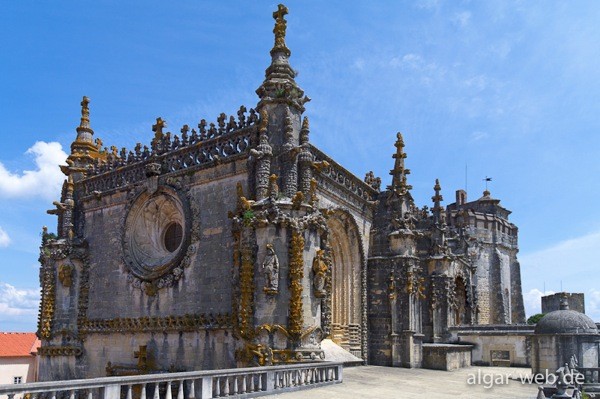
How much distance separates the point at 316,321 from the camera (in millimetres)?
16125

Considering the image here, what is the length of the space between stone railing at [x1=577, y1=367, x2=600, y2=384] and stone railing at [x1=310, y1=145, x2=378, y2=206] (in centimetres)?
943

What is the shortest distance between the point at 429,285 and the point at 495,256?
2382cm

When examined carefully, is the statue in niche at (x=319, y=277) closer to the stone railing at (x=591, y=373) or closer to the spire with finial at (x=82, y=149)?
the stone railing at (x=591, y=373)

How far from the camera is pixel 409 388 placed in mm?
14500

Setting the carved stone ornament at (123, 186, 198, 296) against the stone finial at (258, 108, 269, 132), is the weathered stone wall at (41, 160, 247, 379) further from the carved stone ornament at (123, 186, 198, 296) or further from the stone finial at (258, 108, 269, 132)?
the stone finial at (258, 108, 269, 132)

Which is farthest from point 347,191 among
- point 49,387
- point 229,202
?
point 49,387

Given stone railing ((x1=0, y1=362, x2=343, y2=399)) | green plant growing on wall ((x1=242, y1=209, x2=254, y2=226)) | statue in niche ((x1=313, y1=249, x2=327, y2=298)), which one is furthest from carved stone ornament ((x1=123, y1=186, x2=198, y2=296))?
stone railing ((x1=0, y1=362, x2=343, y2=399))

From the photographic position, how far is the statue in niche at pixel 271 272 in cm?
1565

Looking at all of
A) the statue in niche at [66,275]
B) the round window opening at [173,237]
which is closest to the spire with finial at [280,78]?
the round window opening at [173,237]

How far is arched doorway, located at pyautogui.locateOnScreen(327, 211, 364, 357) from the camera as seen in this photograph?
2128 cm

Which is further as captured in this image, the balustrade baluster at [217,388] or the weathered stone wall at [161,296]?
the weathered stone wall at [161,296]

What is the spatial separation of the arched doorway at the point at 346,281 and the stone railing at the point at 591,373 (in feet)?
28.6

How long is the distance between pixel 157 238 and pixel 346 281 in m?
7.39

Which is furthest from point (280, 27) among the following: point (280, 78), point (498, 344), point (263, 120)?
point (498, 344)
